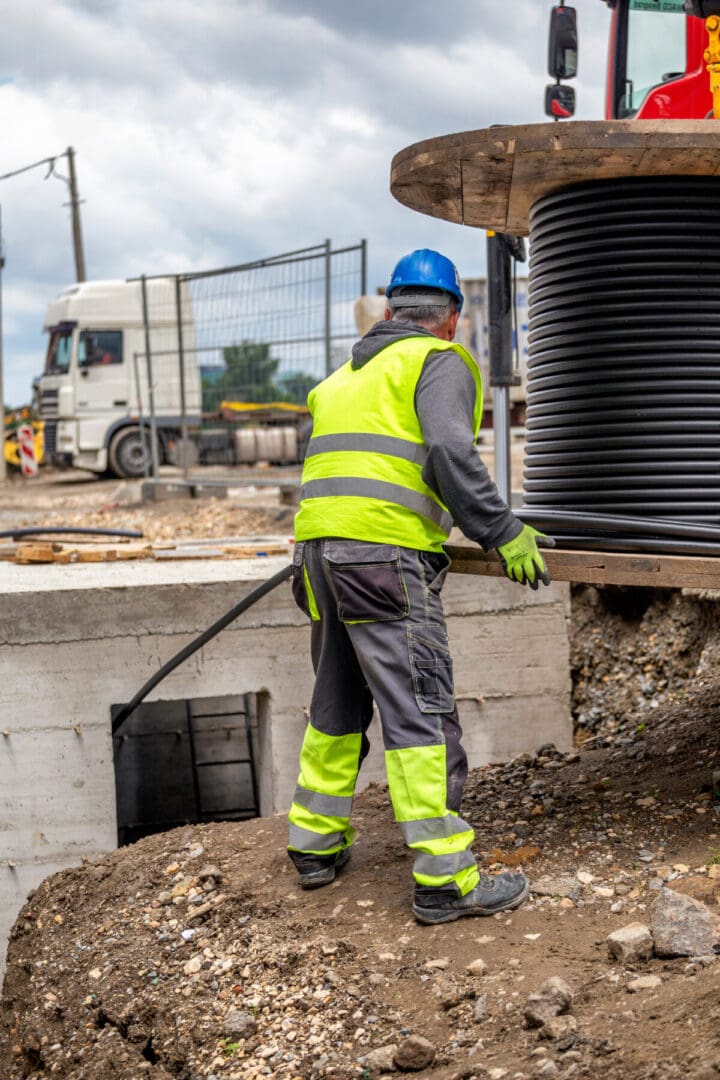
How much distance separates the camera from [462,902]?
391cm

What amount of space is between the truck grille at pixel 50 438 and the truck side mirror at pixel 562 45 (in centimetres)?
1697

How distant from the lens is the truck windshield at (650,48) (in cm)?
788

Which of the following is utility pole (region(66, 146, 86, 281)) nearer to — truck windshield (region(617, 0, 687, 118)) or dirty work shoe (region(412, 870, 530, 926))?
truck windshield (region(617, 0, 687, 118))

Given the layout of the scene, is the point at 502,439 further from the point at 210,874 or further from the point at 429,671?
the point at 210,874

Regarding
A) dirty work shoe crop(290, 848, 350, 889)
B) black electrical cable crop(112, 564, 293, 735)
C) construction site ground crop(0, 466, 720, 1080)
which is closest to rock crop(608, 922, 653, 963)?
construction site ground crop(0, 466, 720, 1080)

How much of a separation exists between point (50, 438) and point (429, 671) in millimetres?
20791

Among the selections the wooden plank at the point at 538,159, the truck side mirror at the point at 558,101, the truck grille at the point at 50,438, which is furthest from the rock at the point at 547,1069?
the truck grille at the point at 50,438

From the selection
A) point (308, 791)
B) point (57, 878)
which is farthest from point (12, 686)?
point (308, 791)

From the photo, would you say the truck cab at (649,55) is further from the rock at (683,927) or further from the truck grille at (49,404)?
the truck grille at (49,404)

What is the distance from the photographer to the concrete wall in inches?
251

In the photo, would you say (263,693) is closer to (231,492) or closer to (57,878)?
(57,878)

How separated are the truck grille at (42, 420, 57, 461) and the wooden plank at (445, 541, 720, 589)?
67.1 feet

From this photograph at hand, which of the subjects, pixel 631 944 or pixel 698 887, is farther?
pixel 698 887

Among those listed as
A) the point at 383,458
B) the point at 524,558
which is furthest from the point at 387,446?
the point at 524,558
